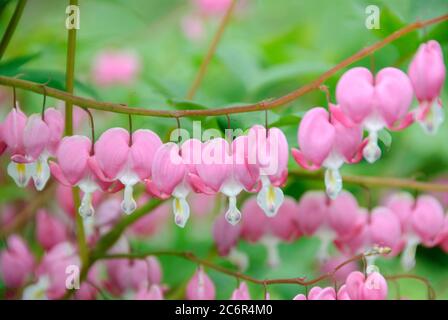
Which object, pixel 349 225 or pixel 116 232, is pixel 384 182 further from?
pixel 116 232

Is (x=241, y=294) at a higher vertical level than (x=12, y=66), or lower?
lower

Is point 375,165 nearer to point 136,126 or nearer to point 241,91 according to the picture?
point 241,91

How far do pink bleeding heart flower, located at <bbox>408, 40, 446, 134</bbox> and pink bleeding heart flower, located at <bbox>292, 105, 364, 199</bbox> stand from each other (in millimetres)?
74

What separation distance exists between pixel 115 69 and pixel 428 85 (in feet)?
3.81

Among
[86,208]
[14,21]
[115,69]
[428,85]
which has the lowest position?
[86,208]

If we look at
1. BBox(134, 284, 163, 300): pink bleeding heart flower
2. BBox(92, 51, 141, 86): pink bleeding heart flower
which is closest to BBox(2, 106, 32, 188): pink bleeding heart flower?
BBox(134, 284, 163, 300): pink bleeding heart flower

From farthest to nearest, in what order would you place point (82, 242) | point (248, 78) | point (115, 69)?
point (115, 69) → point (248, 78) → point (82, 242)

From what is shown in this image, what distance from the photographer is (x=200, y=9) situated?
2.12 meters

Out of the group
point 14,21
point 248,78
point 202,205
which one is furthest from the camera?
point 202,205

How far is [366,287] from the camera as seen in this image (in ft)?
2.90

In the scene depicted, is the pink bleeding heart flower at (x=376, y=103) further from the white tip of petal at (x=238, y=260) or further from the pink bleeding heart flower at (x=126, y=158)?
the white tip of petal at (x=238, y=260)

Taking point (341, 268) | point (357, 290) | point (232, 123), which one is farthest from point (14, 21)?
point (341, 268)
